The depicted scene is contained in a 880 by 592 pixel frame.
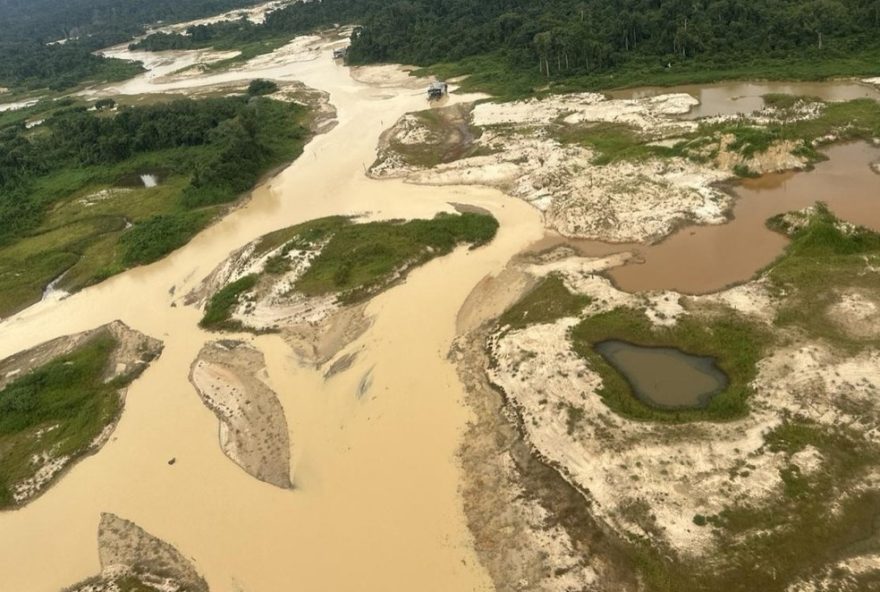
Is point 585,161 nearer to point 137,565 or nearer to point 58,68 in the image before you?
point 137,565

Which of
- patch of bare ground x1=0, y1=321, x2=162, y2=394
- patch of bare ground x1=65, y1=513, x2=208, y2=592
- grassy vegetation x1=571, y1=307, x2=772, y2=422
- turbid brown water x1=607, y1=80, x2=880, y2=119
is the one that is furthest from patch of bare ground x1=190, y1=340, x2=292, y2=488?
turbid brown water x1=607, y1=80, x2=880, y2=119

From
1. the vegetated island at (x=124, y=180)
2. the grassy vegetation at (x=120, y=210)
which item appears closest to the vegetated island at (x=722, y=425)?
the grassy vegetation at (x=120, y=210)

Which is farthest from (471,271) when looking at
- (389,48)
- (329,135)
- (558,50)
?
(389,48)

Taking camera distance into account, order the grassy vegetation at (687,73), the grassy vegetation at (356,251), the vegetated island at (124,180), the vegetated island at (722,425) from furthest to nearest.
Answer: the grassy vegetation at (687,73) < the vegetated island at (124,180) < the grassy vegetation at (356,251) < the vegetated island at (722,425)

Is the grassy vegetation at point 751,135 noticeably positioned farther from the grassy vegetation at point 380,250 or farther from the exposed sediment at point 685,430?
the exposed sediment at point 685,430

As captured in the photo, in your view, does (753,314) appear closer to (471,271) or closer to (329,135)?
(471,271)

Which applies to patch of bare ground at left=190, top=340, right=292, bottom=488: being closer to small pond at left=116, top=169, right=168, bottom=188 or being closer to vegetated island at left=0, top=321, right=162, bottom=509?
vegetated island at left=0, top=321, right=162, bottom=509
